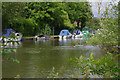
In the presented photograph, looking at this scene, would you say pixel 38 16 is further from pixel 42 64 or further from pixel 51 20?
pixel 42 64

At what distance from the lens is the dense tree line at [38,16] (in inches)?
1861

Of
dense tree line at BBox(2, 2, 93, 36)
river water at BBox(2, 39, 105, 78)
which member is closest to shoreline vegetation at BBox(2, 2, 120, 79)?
dense tree line at BBox(2, 2, 93, 36)

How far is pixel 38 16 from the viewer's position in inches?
2231

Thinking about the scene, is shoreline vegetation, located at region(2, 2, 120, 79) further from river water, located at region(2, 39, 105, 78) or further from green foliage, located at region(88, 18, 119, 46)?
river water, located at region(2, 39, 105, 78)

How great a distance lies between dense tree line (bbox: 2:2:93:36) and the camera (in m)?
47.3

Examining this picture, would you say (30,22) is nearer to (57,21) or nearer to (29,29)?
(29,29)

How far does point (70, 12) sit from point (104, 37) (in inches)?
2028

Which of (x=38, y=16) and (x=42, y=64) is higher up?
(x=38, y=16)

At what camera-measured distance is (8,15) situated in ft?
154

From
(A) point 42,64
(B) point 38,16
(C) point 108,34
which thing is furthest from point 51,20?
(A) point 42,64

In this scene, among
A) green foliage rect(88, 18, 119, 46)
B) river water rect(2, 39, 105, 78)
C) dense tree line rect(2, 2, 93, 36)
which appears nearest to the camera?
river water rect(2, 39, 105, 78)

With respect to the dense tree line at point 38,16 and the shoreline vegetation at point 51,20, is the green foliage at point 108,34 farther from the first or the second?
the dense tree line at point 38,16

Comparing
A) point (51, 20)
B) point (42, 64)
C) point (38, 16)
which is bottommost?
point (42, 64)

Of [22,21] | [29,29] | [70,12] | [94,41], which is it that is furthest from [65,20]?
[94,41]
